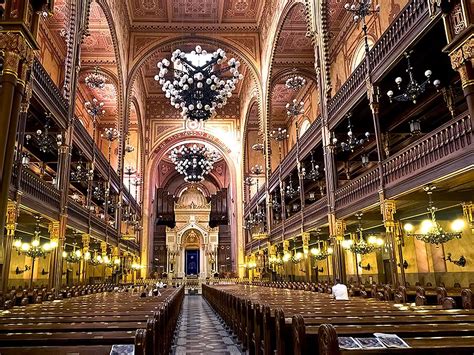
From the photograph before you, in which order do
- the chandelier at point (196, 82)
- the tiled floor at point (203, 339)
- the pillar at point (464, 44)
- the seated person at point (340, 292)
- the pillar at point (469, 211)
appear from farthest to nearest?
the chandelier at point (196, 82) < the pillar at point (469, 211) < the seated person at point (340, 292) < the tiled floor at point (203, 339) < the pillar at point (464, 44)

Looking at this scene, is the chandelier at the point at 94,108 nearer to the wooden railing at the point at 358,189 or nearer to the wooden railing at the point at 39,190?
the wooden railing at the point at 39,190

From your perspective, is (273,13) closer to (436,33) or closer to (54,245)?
(436,33)

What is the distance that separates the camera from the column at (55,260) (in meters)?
11.5

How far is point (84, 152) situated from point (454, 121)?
13799 millimetres

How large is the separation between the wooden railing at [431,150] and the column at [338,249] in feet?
11.6

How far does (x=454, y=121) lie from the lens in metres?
7.16

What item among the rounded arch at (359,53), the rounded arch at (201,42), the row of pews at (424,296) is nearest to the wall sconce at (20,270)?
the rounded arch at (201,42)

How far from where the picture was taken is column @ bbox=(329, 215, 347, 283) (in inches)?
506

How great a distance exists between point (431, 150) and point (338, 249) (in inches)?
227

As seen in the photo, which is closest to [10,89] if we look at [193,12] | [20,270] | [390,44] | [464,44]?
[464,44]

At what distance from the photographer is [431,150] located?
805 centimetres

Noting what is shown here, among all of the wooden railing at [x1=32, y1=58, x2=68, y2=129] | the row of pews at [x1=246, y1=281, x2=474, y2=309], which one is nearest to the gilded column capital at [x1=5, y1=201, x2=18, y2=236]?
the wooden railing at [x1=32, y1=58, x2=68, y2=129]

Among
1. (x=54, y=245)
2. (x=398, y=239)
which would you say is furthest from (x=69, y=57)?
(x=398, y=239)

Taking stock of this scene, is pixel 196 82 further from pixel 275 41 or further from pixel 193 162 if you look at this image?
pixel 193 162
